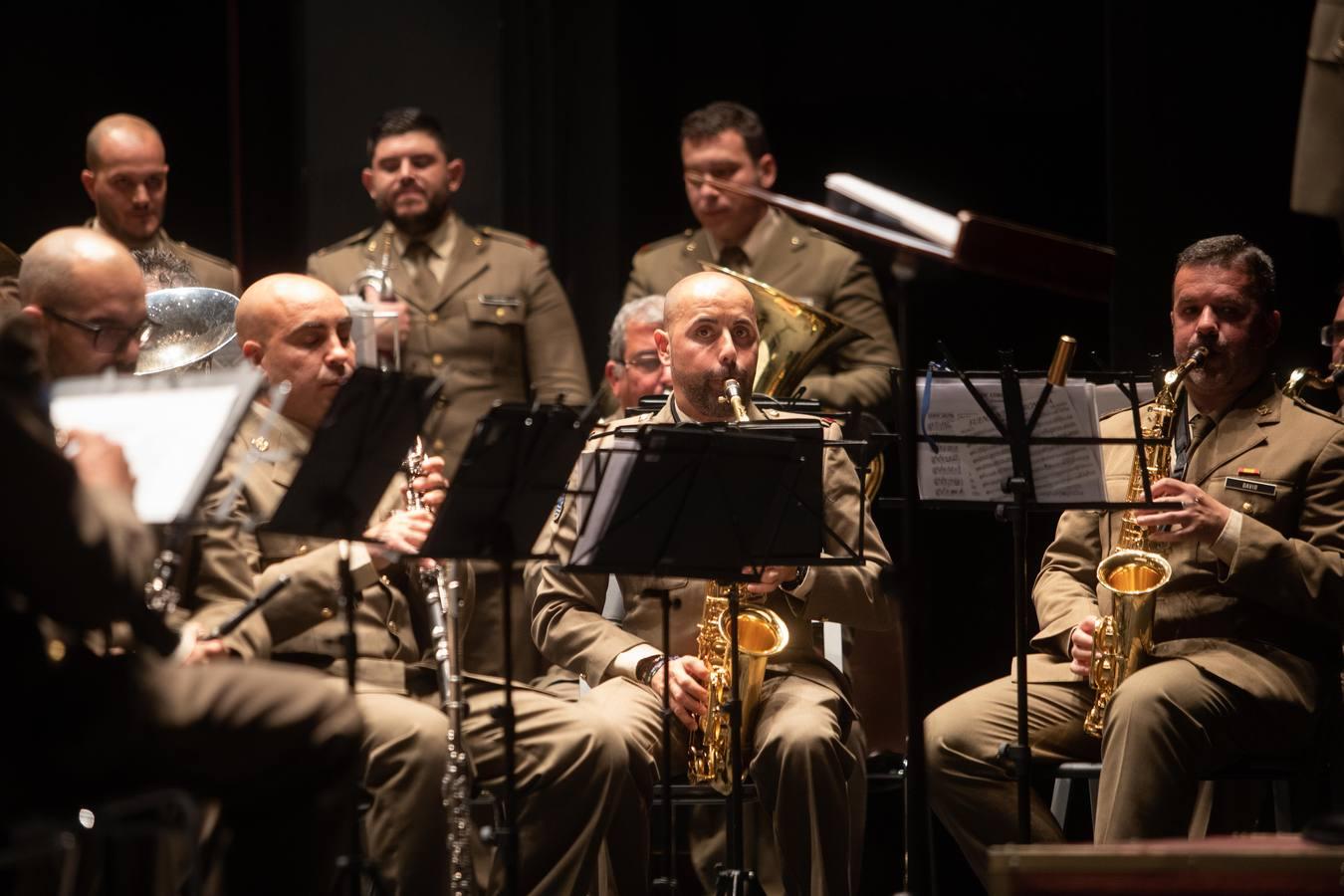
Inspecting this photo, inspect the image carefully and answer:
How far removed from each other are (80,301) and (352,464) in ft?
2.23

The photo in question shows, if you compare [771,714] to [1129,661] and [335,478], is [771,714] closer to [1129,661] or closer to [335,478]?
[1129,661]

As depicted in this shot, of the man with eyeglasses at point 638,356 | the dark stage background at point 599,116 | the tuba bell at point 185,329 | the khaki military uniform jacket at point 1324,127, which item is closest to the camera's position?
the khaki military uniform jacket at point 1324,127

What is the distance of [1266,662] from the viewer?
14.4ft

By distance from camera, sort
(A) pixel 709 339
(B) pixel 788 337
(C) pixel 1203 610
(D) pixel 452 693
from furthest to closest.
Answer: (B) pixel 788 337, (A) pixel 709 339, (C) pixel 1203 610, (D) pixel 452 693

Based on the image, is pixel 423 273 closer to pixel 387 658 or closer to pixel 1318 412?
pixel 387 658

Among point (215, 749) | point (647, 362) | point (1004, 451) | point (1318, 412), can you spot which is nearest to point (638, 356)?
point (647, 362)

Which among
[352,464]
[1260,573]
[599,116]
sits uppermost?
[599,116]

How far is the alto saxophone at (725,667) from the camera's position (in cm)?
452

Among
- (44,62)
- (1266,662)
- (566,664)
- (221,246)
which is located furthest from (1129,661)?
(44,62)

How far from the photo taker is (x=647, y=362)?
5.76m

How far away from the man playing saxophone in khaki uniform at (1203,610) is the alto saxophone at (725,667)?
0.50 m

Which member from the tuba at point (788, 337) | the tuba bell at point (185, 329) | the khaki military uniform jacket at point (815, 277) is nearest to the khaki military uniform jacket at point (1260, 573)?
the tuba at point (788, 337)

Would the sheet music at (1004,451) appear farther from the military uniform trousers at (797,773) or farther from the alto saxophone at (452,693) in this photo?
the alto saxophone at (452,693)

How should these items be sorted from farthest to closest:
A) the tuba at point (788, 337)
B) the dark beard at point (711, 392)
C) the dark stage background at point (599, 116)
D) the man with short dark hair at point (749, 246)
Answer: the dark stage background at point (599, 116)
the man with short dark hair at point (749, 246)
the tuba at point (788, 337)
the dark beard at point (711, 392)
